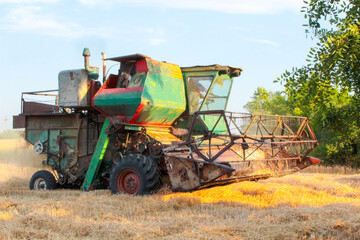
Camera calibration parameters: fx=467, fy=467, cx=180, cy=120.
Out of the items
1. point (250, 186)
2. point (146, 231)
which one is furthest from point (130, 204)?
point (250, 186)

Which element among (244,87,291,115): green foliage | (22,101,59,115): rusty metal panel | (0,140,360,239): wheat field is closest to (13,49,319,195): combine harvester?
(22,101,59,115): rusty metal panel

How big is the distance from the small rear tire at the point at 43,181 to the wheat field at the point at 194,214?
90cm

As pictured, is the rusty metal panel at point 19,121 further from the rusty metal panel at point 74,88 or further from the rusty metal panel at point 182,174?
the rusty metal panel at point 182,174

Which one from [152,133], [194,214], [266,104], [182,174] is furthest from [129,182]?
[266,104]

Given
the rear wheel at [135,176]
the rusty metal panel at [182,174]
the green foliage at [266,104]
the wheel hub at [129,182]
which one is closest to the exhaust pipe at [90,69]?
the rear wheel at [135,176]

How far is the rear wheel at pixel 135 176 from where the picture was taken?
901 centimetres

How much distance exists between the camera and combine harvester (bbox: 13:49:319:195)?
861 centimetres

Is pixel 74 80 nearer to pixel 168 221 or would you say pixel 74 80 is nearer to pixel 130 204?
pixel 130 204

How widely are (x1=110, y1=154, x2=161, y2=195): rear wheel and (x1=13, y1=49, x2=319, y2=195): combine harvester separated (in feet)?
0.07

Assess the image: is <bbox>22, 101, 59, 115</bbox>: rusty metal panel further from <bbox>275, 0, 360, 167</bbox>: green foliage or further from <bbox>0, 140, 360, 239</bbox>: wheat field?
<bbox>275, 0, 360, 167</bbox>: green foliage

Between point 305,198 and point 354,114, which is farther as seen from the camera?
point 354,114

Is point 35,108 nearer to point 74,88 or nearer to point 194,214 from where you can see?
point 74,88

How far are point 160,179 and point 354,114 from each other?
484 centimetres

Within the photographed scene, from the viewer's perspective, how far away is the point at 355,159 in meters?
17.6
